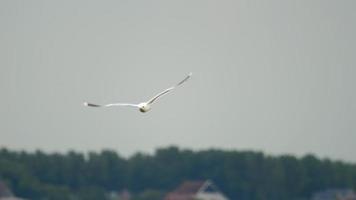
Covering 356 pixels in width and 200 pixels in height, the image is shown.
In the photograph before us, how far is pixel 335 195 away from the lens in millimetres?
116125

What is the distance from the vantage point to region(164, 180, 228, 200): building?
120875 mm

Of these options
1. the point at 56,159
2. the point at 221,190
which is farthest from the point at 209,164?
the point at 56,159

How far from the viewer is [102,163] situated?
391 ft

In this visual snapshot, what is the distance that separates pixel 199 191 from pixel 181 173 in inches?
123

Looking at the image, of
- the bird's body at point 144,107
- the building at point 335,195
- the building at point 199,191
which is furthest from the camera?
the building at point 199,191

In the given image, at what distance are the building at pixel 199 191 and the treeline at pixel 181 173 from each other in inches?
19.0

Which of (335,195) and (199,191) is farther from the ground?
(199,191)

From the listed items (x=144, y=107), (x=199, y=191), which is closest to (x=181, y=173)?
(x=199, y=191)

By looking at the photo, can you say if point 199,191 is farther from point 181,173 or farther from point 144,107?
point 144,107

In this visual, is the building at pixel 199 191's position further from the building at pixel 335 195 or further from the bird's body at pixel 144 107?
the bird's body at pixel 144 107

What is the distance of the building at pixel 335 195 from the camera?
11169 centimetres

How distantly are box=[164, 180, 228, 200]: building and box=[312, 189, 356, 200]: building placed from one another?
Result: 21.1 feet

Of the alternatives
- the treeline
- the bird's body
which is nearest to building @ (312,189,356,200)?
the treeline

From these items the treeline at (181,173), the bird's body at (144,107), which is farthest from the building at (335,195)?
the bird's body at (144,107)
